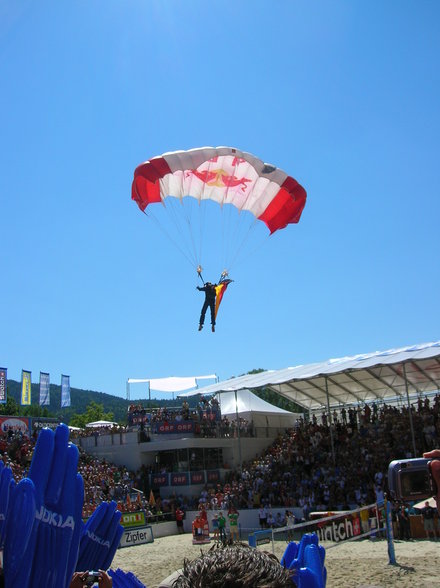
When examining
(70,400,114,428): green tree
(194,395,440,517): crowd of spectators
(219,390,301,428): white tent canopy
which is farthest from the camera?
(70,400,114,428): green tree

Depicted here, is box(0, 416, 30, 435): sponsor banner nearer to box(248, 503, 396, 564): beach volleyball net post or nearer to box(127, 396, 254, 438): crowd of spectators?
box(127, 396, 254, 438): crowd of spectators

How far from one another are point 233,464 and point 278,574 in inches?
998

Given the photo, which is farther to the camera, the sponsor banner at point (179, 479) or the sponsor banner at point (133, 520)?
the sponsor banner at point (179, 479)

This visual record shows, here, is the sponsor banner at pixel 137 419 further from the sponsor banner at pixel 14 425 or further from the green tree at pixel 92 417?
the green tree at pixel 92 417

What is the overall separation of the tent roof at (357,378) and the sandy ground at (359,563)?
6.45 metres

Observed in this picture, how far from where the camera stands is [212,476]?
966 inches

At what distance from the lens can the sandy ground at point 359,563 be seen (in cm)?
953

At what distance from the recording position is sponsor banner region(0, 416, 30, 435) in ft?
79.9

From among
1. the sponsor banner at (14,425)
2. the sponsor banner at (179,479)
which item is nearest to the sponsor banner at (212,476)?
the sponsor banner at (179,479)

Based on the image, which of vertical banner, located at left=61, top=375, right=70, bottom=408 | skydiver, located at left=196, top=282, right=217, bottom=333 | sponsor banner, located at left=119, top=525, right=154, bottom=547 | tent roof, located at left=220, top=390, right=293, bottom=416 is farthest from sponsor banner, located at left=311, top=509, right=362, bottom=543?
vertical banner, located at left=61, top=375, right=70, bottom=408

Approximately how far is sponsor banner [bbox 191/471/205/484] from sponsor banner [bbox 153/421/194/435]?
1797mm

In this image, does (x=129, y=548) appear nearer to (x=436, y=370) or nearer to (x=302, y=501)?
(x=302, y=501)

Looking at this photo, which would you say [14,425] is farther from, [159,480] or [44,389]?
[44,389]

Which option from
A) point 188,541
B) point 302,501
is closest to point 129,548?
point 188,541
